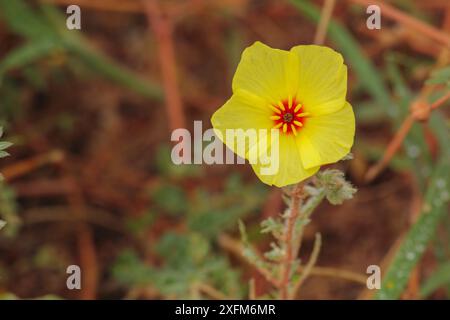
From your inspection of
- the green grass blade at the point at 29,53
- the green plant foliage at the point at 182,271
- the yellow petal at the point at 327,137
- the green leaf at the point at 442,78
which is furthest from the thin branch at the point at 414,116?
the green grass blade at the point at 29,53

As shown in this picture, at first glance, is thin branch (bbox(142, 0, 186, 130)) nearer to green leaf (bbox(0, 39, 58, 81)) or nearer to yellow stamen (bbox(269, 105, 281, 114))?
Answer: green leaf (bbox(0, 39, 58, 81))

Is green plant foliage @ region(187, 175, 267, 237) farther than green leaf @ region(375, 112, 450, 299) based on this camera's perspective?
Yes

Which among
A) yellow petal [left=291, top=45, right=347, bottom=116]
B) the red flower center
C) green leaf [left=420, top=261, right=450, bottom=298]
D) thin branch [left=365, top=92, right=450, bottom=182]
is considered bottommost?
green leaf [left=420, top=261, right=450, bottom=298]

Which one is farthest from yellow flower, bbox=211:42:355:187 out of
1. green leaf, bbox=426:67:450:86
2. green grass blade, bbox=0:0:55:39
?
green grass blade, bbox=0:0:55:39

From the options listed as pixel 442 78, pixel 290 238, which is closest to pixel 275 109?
pixel 290 238

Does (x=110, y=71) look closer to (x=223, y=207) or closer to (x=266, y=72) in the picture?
(x=223, y=207)

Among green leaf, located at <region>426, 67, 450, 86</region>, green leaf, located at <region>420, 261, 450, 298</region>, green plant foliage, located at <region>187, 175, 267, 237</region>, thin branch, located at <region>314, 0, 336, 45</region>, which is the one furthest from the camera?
green plant foliage, located at <region>187, 175, 267, 237</region>

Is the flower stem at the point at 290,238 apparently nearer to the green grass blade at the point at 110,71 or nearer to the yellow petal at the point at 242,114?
the yellow petal at the point at 242,114
